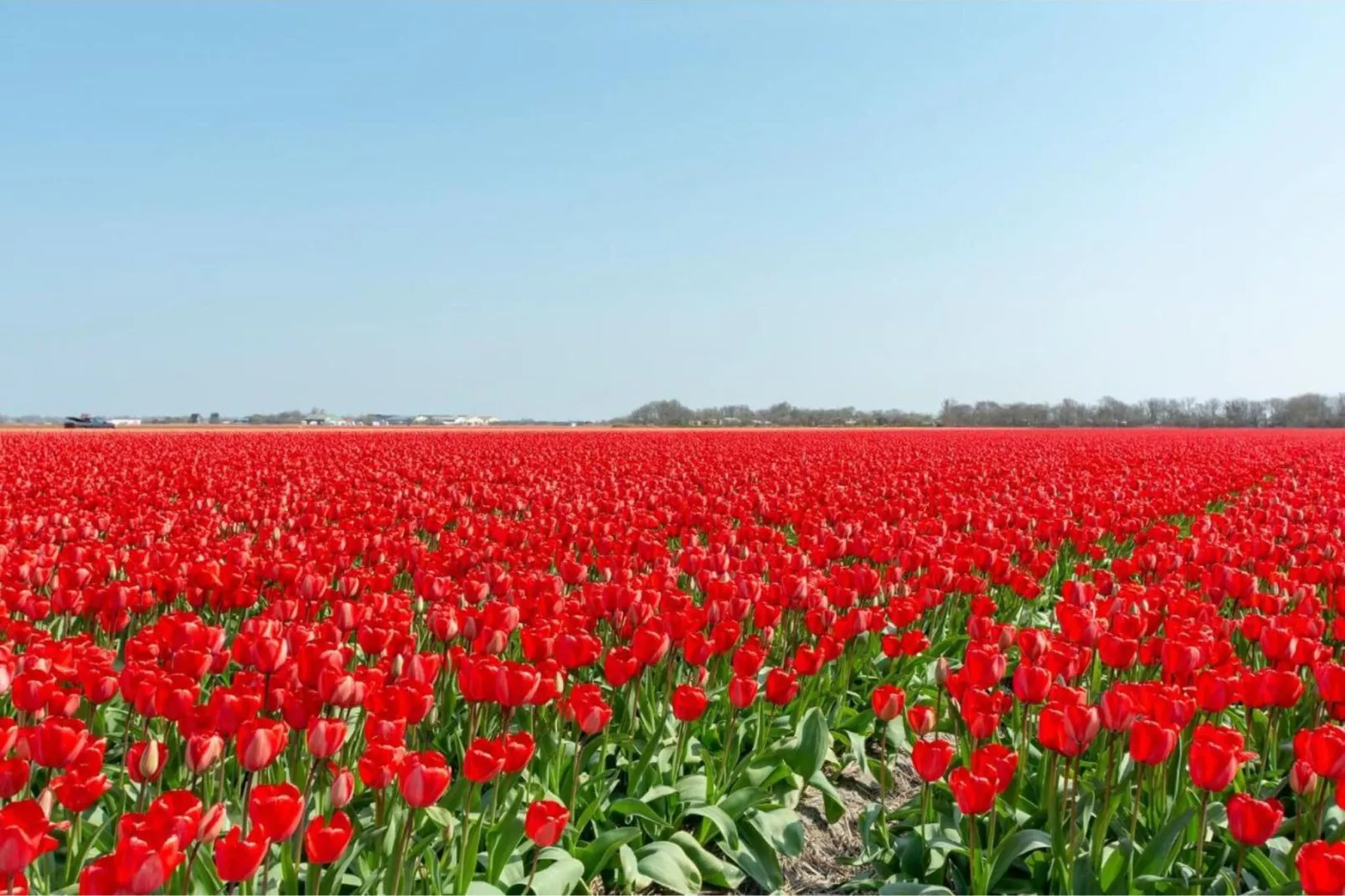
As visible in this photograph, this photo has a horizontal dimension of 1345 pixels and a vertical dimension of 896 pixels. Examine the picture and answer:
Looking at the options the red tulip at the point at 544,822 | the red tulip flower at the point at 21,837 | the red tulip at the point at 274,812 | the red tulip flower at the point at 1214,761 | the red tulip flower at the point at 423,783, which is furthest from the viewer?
the red tulip flower at the point at 1214,761

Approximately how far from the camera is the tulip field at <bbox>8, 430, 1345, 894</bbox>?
8.34ft

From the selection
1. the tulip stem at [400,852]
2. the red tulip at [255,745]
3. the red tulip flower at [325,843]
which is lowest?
the tulip stem at [400,852]

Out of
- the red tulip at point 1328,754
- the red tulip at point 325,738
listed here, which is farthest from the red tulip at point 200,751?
the red tulip at point 1328,754

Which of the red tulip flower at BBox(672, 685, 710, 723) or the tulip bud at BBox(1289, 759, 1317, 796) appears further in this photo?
the red tulip flower at BBox(672, 685, 710, 723)

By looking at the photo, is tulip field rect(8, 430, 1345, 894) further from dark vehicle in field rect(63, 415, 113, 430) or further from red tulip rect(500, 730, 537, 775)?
dark vehicle in field rect(63, 415, 113, 430)

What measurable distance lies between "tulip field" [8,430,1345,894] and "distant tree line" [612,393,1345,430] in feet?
346

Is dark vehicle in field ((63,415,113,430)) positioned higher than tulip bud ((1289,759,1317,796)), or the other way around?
dark vehicle in field ((63,415,113,430))

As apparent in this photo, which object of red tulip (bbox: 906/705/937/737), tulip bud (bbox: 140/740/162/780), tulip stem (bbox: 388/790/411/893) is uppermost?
tulip bud (bbox: 140/740/162/780)

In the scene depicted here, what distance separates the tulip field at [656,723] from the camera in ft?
8.34

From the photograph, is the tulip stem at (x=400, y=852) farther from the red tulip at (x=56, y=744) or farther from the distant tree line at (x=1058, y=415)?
the distant tree line at (x=1058, y=415)

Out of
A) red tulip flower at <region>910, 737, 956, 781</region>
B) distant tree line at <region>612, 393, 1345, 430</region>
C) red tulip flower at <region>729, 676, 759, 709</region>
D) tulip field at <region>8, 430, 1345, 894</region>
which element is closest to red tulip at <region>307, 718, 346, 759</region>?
tulip field at <region>8, 430, 1345, 894</region>

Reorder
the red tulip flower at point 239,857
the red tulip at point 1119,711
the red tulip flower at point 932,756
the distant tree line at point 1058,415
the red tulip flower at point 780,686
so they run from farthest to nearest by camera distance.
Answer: the distant tree line at point 1058,415 < the red tulip flower at point 780,686 < the red tulip at point 1119,711 < the red tulip flower at point 932,756 < the red tulip flower at point 239,857

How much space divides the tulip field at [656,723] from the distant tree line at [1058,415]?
105550 mm

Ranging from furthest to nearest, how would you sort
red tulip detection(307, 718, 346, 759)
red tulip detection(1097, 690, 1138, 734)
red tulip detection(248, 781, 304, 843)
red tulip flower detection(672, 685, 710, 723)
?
red tulip flower detection(672, 685, 710, 723), red tulip detection(1097, 690, 1138, 734), red tulip detection(307, 718, 346, 759), red tulip detection(248, 781, 304, 843)
